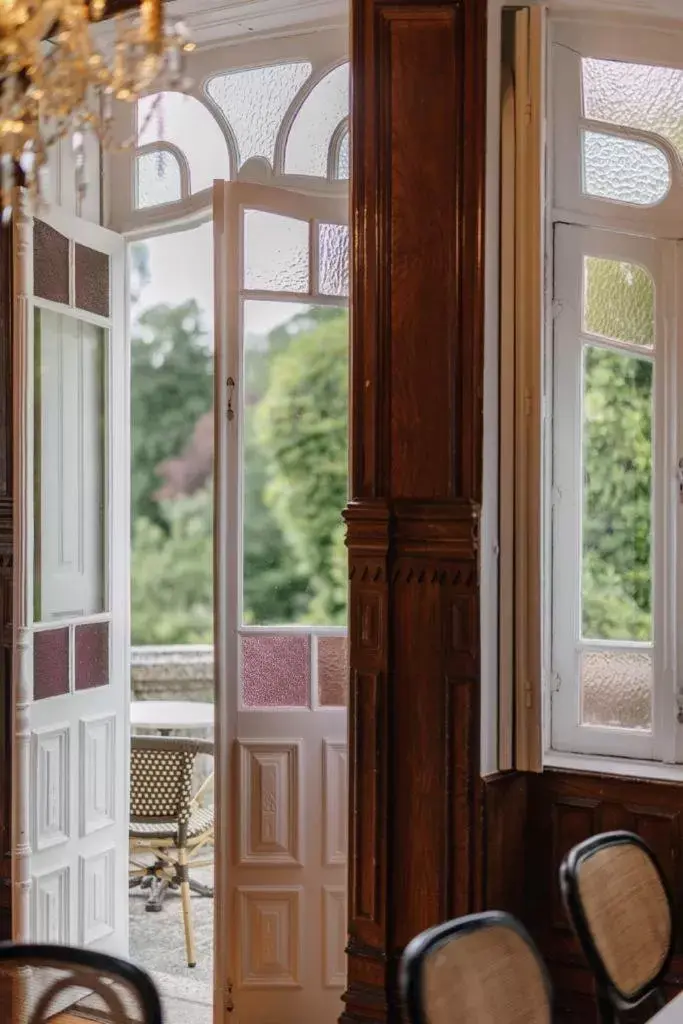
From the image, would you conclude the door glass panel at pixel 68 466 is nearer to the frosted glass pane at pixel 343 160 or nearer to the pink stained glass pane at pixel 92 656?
the pink stained glass pane at pixel 92 656

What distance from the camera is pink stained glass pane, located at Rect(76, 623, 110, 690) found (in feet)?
13.2

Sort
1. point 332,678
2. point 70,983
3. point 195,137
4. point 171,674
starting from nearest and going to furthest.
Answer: point 70,983
point 332,678
point 195,137
point 171,674

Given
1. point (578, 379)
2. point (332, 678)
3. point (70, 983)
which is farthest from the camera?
point (332, 678)

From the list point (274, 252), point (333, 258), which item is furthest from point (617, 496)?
point (274, 252)

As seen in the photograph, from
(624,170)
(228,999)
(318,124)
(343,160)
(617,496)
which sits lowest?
(228,999)

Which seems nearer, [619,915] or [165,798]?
[619,915]

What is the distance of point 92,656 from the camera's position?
13.4ft

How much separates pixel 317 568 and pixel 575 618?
0.86 m

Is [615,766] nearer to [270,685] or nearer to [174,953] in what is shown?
[270,685]

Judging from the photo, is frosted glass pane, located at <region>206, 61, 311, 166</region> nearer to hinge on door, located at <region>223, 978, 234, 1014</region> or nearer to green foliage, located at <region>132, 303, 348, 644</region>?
green foliage, located at <region>132, 303, 348, 644</region>

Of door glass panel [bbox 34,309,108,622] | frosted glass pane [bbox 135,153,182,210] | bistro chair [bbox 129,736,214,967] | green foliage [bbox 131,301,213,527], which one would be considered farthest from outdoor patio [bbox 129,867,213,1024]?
green foliage [bbox 131,301,213,527]

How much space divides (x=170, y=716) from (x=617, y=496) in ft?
9.76

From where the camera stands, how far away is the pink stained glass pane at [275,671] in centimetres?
357

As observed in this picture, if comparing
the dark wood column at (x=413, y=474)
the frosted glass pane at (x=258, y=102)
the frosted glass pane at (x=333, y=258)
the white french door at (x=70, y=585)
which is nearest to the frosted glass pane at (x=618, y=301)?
the dark wood column at (x=413, y=474)
